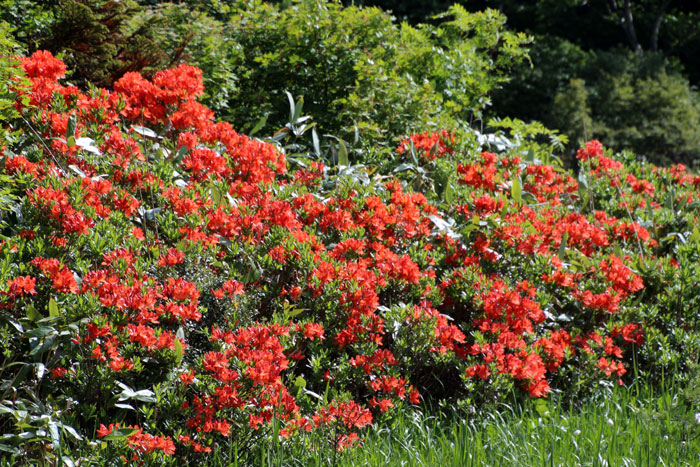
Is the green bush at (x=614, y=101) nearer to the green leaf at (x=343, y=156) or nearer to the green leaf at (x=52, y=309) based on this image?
the green leaf at (x=343, y=156)

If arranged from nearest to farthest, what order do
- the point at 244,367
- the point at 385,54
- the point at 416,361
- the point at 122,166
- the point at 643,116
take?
the point at 244,367 < the point at 416,361 < the point at 122,166 < the point at 385,54 < the point at 643,116

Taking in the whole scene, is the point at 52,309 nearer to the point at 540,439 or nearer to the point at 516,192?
the point at 540,439

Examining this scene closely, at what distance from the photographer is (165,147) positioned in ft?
12.9

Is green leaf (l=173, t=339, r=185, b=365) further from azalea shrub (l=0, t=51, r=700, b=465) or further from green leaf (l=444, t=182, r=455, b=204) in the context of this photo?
green leaf (l=444, t=182, r=455, b=204)

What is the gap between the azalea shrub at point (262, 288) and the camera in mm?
2502

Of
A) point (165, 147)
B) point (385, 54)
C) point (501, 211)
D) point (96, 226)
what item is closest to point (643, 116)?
point (385, 54)

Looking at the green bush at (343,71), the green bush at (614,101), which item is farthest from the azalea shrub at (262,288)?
the green bush at (614,101)

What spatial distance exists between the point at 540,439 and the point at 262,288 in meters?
1.40

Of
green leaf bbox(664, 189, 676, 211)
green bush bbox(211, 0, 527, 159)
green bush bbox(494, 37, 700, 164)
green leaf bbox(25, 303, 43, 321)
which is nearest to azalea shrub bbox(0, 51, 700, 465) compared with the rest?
green leaf bbox(25, 303, 43, 321)

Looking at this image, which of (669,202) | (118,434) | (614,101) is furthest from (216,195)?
(614,101)

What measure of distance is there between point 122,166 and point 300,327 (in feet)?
4.31

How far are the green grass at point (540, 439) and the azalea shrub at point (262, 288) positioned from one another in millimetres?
117

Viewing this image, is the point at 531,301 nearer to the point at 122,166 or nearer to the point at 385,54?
the point at 122,166

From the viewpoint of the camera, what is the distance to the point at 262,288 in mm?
3152
